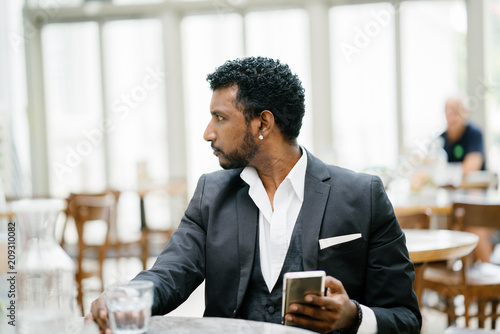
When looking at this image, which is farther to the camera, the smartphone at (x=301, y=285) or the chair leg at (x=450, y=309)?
the chair leg at (x=450, y=309)

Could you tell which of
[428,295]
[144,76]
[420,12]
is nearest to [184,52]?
[144,76]

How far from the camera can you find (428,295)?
4168 millimetres

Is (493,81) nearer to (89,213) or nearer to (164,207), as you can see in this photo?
(164,207)

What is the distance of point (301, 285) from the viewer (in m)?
1.17

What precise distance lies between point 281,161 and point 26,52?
20.9 ft

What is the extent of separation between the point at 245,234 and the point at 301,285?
0.39 meters

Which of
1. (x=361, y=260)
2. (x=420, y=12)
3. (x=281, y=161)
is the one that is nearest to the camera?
(x=361, y=260)

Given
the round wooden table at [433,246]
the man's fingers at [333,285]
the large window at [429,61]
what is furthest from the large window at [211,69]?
the man's fingers at [333,285]

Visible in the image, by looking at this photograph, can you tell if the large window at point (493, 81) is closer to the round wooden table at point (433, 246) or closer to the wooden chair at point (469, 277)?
the wooden chair at point (469, 277)

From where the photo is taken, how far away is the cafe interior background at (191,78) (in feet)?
21.3

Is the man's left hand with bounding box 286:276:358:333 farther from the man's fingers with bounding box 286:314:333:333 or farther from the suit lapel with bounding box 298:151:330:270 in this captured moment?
A: the suit lapel with bounding box 298:151:330:270

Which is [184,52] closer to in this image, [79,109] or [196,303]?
[79,109]

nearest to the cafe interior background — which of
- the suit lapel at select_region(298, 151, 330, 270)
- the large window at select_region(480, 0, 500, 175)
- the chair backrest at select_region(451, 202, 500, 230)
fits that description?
the large window at select_region(480, 0, 500, 175)

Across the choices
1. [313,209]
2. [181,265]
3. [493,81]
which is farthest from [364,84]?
[181,265]
